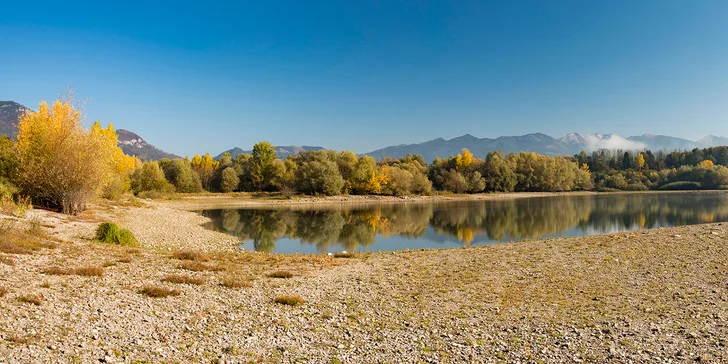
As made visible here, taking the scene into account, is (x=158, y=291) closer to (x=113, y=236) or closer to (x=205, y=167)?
(x=113, y=236)

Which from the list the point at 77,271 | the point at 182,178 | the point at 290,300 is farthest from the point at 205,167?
the point at 290,300

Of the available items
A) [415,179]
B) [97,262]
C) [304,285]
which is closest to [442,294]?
[304,285]

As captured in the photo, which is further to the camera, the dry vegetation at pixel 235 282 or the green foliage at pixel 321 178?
the green foliage at pixel 321 178

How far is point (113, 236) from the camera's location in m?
19.5

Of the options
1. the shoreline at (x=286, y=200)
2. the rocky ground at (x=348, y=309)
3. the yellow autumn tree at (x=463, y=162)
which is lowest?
the shoreline at (x=286, y=200)

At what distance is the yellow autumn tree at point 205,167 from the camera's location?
352 feet

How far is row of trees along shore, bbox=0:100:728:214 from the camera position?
27688mm

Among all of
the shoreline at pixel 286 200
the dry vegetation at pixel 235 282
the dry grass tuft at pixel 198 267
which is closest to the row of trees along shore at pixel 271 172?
the shoreline at pixel 286 200

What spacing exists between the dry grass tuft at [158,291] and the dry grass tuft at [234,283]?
1658 mm

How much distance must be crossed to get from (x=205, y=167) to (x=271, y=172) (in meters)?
27.9

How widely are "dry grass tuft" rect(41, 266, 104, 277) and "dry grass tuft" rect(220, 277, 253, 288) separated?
3414 mm

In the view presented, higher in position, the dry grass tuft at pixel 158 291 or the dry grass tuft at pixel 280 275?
the dry grass tuft at pixel 158 291

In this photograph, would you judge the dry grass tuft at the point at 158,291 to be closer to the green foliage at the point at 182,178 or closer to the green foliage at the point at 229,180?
the green foliage at the point at 182,178

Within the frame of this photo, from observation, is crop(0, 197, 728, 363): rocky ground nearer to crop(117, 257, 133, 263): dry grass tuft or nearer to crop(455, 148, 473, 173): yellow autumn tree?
crop(117, 257, 133, 263): dry grass tuft
